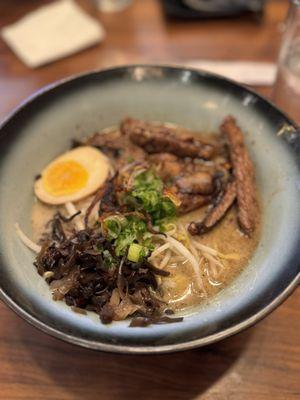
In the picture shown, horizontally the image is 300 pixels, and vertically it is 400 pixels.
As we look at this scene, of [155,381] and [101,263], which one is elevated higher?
[101,263]

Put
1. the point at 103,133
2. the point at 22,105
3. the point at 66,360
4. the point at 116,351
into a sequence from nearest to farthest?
the point at 116,351
the point at 66,360
the point at 22,105
the point at 103,133

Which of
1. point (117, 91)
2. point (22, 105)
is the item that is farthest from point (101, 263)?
point (117, 91)

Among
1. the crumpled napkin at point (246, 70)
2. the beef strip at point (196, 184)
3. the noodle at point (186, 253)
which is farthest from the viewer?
the crumpled napkin at point (246, 70)

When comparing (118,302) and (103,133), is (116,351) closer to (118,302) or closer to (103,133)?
(118,302)

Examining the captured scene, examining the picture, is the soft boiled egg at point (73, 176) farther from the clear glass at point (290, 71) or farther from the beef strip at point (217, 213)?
the clear glass at point (290, 71)

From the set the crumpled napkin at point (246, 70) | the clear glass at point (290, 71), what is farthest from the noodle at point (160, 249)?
the crumpled napkin at point (246, 70)

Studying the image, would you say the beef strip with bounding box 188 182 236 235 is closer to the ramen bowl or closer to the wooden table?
the ramen bowl

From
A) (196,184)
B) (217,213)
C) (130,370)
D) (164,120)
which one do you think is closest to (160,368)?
(130,370)

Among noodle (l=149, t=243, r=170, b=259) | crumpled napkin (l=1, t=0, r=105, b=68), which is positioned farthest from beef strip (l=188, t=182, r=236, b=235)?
crumpled napkin (l=1, t=0, r=105, b=68)
